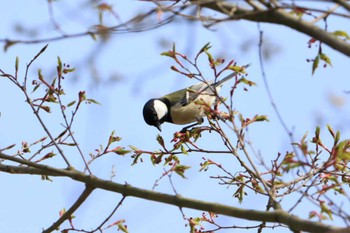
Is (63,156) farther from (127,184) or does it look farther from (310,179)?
(310,179)

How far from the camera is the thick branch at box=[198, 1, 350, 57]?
10.5 ft

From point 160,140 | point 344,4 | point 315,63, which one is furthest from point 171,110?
point 344,4

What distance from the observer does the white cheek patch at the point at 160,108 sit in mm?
7558

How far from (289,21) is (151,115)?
14.4 ft

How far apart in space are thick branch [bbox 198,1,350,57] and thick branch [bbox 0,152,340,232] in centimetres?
87

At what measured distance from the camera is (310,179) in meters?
4.36

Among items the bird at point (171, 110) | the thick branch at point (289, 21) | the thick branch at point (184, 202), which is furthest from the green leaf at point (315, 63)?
the bird at point (171, 110)

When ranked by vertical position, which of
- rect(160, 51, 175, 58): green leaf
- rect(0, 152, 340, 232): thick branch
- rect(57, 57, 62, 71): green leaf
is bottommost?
rect(0, 152, 340, 232): thick branch

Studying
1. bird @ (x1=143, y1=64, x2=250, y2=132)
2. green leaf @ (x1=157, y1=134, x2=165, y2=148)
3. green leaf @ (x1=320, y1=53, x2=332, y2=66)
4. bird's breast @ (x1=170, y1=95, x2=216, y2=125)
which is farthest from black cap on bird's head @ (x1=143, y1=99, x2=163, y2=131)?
green leaf @ (x1=320, y1=53, x2=332, y2=66)

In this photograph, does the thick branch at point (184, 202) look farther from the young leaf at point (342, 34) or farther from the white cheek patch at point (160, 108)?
the white cheek patch at point (160, 108)

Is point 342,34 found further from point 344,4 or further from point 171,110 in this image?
point 171,110

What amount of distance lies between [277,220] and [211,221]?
1148mm

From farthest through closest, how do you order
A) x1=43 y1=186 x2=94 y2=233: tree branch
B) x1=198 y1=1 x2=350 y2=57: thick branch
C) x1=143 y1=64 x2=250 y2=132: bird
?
1. x1=143 y1=64 x2=250 y2=132: bird
2. x1=43 y1=186 x2=94 y2=233: tree branch
3. x1=198 y1=1 x2=350 y2=57: thick branch

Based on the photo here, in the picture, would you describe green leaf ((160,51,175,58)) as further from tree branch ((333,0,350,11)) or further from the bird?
the bird
